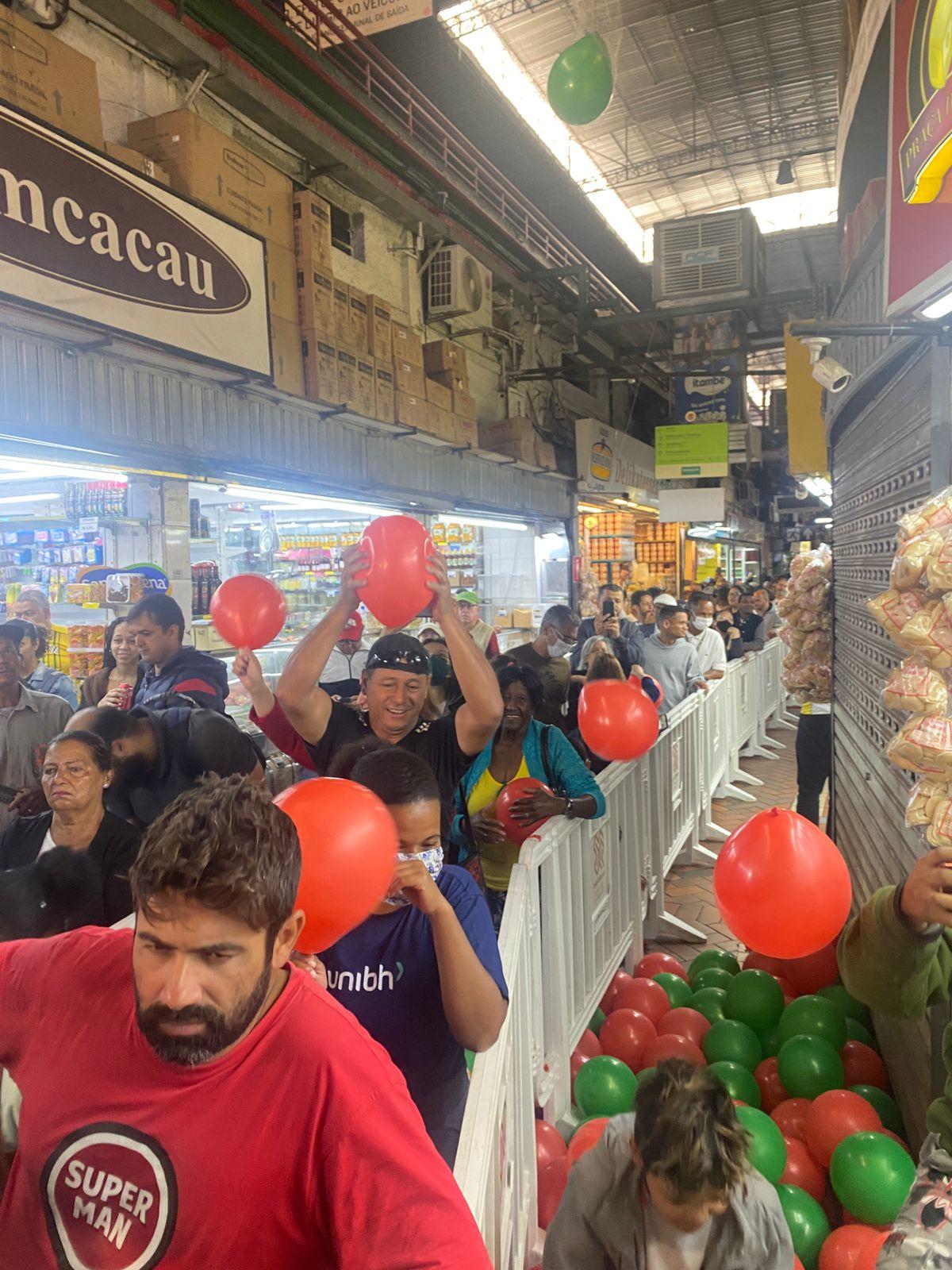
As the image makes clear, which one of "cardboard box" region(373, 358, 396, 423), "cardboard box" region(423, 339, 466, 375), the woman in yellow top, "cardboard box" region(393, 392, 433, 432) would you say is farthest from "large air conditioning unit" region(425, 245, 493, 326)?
the woman in yellow top

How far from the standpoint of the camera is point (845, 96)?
370cm

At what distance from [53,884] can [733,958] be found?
10.8ft

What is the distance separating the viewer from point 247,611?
3.43 m

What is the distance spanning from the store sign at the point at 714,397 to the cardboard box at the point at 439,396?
4727 millimetres

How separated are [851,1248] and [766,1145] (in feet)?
1.11

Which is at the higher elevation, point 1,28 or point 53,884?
point 1,28

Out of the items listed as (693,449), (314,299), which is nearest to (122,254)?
(314,299)

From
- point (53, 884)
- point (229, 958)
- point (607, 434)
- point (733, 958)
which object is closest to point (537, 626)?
point (607, 434)

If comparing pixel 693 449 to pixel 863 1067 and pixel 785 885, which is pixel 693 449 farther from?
pixel 785 885

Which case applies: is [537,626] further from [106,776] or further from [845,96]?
[106,776]

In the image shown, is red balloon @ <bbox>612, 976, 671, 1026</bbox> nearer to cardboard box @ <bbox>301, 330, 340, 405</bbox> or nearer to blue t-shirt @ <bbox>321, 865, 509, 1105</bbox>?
blue t-shirt @ <bbox>321, 865, 509, 1105</bbox>

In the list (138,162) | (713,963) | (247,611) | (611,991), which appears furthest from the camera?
(138,162)

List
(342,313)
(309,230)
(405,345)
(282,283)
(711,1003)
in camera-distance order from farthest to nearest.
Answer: (405,345), (342,313), (309,230), (282,283), (711,1003)

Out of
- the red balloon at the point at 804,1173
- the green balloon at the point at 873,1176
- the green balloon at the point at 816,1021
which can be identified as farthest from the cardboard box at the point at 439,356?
the green balloon at the point at 873,1176
